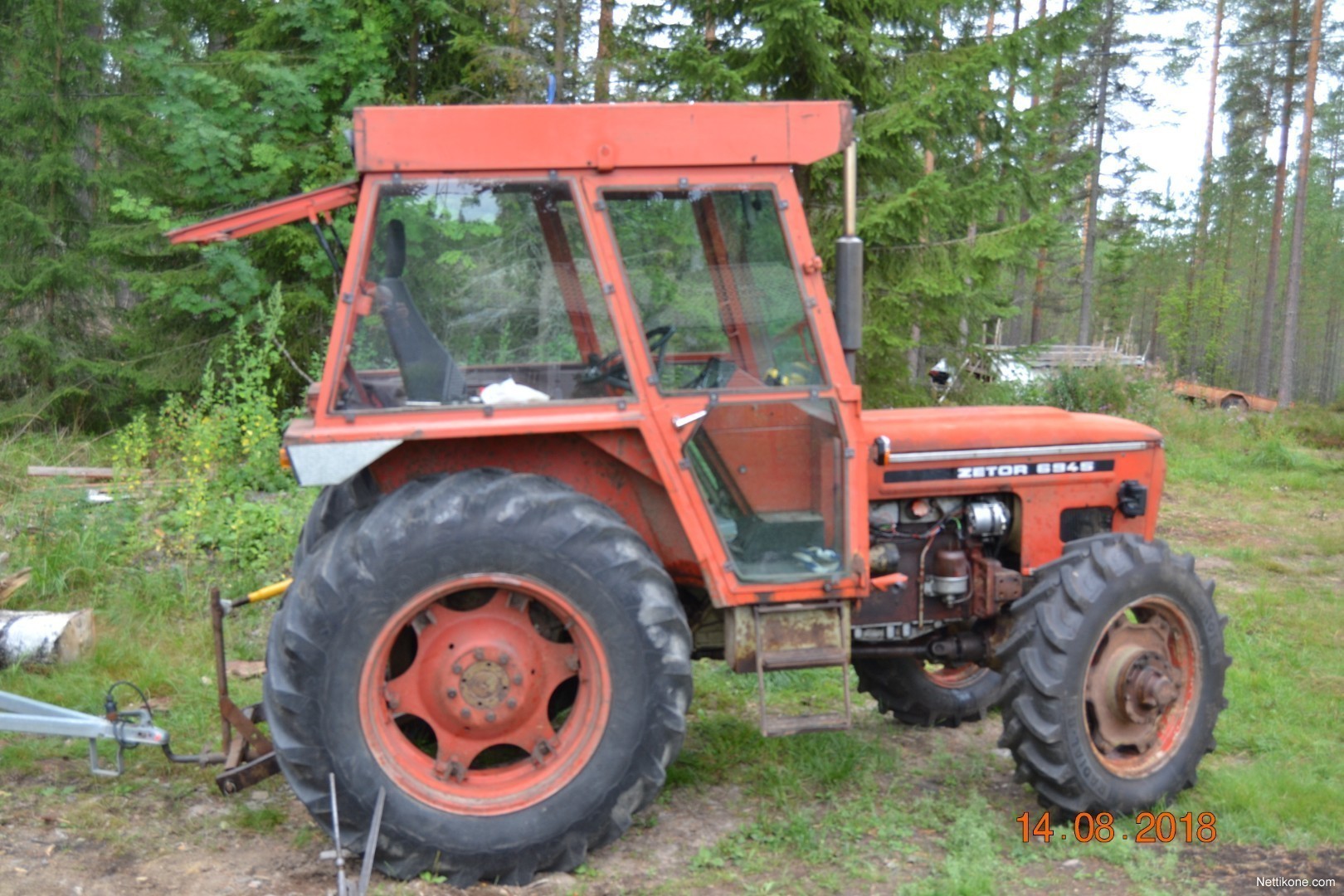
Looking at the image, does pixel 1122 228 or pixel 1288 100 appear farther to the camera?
pixel 1122 228

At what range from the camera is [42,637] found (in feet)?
19.4

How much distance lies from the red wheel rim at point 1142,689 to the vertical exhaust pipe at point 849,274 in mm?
1495

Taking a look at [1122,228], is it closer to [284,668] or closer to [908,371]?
[908,371]

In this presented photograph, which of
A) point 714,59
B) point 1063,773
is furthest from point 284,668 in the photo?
point 714,59

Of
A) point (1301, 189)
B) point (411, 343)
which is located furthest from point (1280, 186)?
point (411, 343)

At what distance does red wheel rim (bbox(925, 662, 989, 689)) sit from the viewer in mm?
5473

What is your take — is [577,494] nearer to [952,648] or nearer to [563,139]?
[563,139]

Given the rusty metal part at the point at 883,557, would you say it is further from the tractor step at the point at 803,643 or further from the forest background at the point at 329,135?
the forest background at the point at 329,135

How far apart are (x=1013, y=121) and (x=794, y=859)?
8.28m

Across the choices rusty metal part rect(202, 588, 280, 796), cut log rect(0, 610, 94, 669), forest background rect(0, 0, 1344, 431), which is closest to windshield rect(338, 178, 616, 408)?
rusty metal part rect(202, 588, 280, 796)

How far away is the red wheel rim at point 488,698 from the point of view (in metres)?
3.84

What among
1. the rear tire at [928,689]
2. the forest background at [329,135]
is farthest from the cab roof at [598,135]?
the forest background at [329,135]

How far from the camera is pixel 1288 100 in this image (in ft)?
83.6

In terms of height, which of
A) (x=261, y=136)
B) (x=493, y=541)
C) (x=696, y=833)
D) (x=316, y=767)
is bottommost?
(x=696, y=833)
